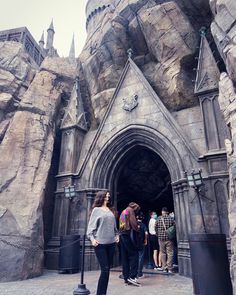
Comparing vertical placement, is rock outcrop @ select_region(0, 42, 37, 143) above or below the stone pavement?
above

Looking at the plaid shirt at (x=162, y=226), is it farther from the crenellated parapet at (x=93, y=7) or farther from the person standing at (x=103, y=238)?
the crenellated parapet at (x=93, y=7)

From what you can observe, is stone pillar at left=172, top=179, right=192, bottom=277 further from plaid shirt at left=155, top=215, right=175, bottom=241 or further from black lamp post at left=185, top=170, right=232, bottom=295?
black lamp post at left=185, top=170, right=232, bottom=295

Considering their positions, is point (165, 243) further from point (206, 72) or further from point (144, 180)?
point (206, 72)

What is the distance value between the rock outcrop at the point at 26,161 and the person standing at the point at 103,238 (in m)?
3.77

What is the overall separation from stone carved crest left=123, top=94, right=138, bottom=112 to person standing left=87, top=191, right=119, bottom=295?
697 centimetres

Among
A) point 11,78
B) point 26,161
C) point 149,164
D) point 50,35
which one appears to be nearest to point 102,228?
point 26,161

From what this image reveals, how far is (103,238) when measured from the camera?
3.53 metres

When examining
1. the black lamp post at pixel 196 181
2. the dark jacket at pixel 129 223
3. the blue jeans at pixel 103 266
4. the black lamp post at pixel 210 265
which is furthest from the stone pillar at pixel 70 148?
the blue jeans at pixel 103 266

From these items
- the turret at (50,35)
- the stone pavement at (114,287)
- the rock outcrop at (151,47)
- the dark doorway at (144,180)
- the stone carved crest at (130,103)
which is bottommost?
the stone pavement at (114,287)

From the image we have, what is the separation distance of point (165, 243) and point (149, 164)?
4.76 metres

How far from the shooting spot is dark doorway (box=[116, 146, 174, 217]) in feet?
Result: 37.6

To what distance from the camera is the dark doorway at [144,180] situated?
11.4 meters

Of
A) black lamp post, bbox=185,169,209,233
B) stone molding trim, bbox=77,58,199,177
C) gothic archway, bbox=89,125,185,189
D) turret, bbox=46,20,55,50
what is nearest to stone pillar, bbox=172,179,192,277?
black lamp post, bbox=185,169,209,233

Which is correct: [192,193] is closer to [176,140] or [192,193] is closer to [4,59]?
[176,140]
